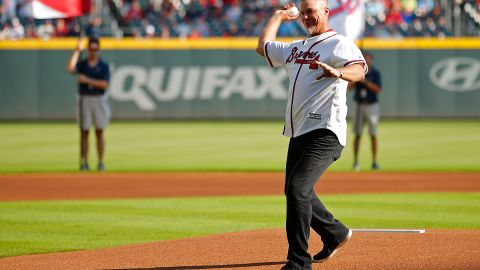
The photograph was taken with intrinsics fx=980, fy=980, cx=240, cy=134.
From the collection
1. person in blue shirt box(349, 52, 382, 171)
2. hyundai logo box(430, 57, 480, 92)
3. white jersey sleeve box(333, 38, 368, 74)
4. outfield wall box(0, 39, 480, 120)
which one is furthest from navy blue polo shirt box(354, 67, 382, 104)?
hyundai logo box(430, 57, 480, 92)

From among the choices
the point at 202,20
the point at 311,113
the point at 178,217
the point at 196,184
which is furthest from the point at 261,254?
the point at 202,20

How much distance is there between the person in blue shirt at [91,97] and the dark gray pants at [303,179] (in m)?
9.96

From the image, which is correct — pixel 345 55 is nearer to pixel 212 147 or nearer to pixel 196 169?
pixel 196 169

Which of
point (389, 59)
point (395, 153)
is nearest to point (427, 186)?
point (395, 153)

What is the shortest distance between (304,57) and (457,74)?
950 inches

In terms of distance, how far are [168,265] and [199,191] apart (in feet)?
20.1

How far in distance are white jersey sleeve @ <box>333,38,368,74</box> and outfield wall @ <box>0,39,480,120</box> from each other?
2336 cm

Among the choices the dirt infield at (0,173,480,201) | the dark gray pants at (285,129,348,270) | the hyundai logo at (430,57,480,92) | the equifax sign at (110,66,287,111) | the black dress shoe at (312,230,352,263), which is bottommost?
the equifax sign at (110,66,287,111)

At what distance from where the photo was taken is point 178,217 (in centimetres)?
1095

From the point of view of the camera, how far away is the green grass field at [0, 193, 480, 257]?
370 inches

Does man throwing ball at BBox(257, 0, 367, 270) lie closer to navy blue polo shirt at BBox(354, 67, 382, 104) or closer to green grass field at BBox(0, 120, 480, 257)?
green grass field at BBox(0, 120, 480, 257)

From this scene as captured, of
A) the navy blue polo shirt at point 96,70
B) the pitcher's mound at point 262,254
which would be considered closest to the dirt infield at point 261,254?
the pitcher's mound at point 262,254

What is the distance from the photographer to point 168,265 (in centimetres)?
759

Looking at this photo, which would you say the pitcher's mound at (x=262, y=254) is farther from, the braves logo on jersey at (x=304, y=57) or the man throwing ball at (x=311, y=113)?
the braves logo on jersey at (x=304, y=57)
